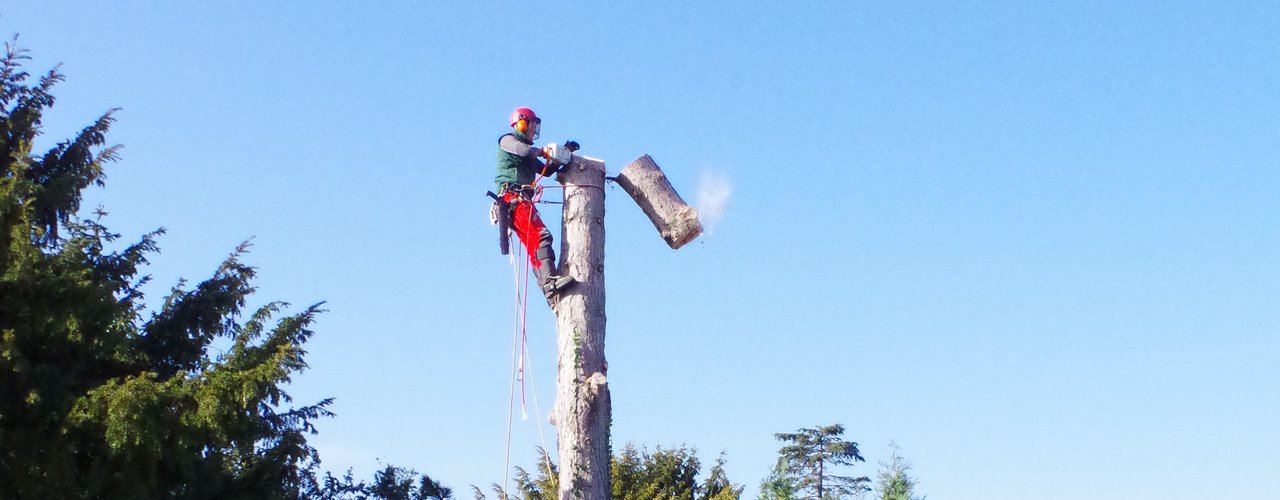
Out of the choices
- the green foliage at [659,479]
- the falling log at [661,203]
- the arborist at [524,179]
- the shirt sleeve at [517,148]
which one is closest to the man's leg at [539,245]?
the arborist at [524,179]

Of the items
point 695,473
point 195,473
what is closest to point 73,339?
point 195,473

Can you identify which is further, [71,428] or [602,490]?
[71,428]

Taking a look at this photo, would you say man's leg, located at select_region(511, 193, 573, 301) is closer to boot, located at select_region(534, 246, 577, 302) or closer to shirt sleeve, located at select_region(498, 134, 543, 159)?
boot, located at select_region(534, 246, 577, 302)

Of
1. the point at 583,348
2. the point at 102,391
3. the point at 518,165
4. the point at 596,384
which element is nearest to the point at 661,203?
the point at 518,165

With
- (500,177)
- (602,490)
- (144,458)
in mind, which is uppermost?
(500,177)

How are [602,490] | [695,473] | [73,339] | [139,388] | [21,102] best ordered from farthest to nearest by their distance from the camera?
1. [695,473]
2. [21,102]
3. [73,339]
4. [139,388]
5. [602,490]

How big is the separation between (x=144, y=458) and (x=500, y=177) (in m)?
4.27

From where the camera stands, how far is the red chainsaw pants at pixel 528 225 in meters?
7.69

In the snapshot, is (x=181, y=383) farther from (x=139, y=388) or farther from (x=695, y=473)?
(x=695, y=473)

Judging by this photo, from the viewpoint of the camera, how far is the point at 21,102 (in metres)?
13.0

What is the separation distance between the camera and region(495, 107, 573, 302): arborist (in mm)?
7707

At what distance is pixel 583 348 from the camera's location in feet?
23.7

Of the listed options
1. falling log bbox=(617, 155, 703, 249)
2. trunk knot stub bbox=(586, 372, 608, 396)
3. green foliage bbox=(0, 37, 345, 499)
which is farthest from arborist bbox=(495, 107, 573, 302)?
green foliage bbox=(0, 37, 345, 499)

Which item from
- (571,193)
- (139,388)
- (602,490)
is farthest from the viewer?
(139,388)
